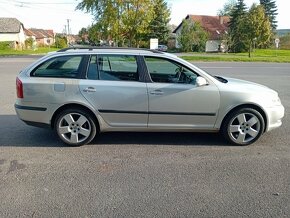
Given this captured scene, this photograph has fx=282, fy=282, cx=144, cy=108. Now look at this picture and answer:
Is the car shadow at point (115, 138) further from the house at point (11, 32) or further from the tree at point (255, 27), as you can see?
the house at point (11, 32)

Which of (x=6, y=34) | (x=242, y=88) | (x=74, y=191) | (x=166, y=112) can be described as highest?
(x=6, y=34)

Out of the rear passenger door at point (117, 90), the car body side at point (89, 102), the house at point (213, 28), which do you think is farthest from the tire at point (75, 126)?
the house at point (213, 28)

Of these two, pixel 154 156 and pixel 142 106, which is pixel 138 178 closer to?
pixel 154 156

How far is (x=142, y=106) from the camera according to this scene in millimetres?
4414

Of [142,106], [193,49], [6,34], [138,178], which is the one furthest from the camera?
[6,34]

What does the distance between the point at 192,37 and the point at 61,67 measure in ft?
143

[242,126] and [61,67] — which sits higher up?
[61,67]

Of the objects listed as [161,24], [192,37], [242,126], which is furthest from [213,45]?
[242,126]

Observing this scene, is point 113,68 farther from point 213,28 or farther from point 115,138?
point 213,28

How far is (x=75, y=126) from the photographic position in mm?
4465

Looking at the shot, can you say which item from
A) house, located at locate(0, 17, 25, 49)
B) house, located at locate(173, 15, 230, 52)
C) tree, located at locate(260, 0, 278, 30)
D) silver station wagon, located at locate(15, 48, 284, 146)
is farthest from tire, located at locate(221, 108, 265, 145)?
tree, located at locate(260, 0, 278, 30)

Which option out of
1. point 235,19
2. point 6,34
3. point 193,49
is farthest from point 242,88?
point 6,34

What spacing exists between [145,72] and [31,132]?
2432 millimetres

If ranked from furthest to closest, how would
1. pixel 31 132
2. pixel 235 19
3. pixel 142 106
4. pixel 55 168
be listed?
pixel 235 19 < pixel 31 132 < pixel 142 106 < pixel 55 168
